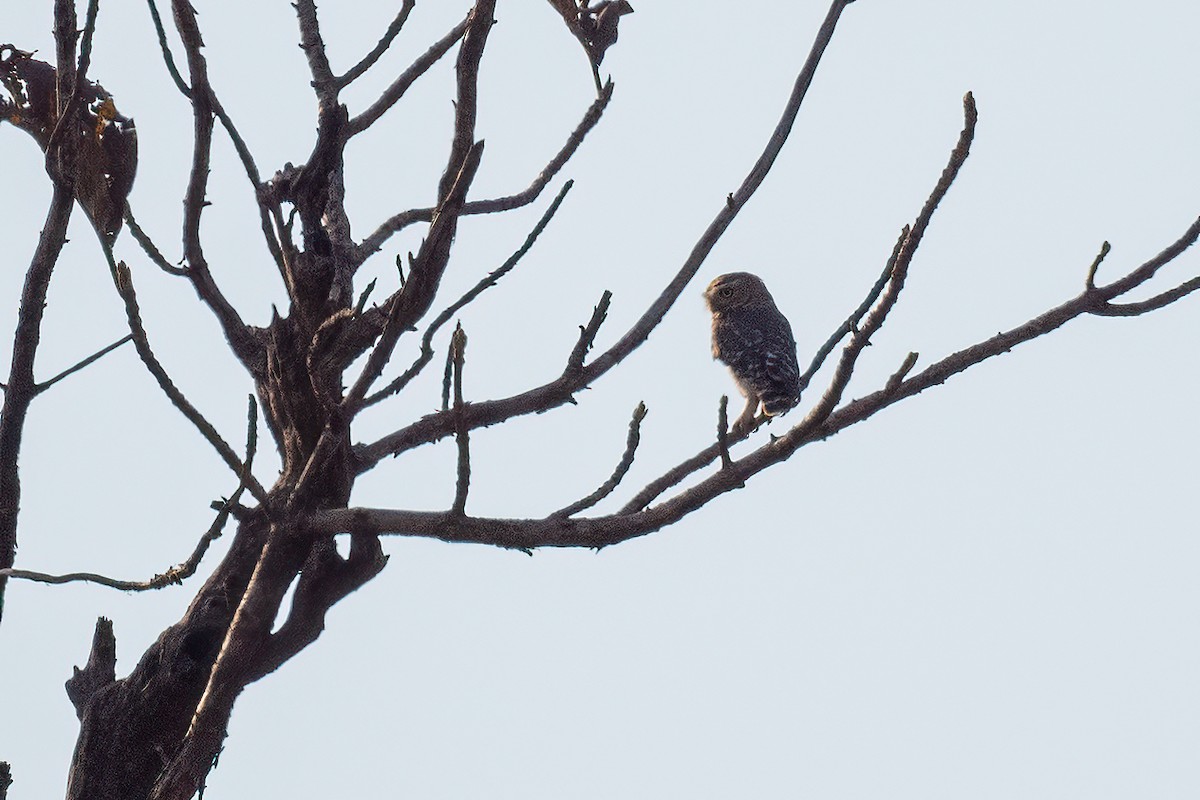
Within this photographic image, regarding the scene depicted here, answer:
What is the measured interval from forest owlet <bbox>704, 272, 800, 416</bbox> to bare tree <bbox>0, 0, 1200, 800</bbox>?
4.19 meters

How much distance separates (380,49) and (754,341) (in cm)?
566

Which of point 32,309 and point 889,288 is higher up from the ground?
point 32,309

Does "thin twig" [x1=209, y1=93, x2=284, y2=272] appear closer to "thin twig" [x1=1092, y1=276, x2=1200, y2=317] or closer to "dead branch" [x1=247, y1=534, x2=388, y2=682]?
"dead branch" [x1=247, y1=534, x2=388, y2=682]

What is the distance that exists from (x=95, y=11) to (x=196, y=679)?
79.7 inches

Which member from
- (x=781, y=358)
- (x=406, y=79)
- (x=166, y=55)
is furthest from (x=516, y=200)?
(x=781, y=358)

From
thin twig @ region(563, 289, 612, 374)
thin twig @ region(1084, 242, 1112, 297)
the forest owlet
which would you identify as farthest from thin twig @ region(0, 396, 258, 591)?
the forest owlet

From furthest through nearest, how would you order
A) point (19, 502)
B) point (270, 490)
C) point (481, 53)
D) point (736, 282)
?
1. point (736, 282)
2. point (19, 502)
3. point (270, 490)
4. point (481, 53)

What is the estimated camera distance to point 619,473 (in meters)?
3.79

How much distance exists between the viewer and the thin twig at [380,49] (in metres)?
4.77

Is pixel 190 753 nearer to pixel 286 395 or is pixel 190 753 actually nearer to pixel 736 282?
pixel 286 395

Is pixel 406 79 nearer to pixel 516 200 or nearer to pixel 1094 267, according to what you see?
pixel 516 200

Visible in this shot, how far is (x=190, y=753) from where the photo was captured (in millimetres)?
3961

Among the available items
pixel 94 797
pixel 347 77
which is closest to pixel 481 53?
pixel 347 77

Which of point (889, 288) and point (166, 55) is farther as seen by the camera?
point (166, 55)
